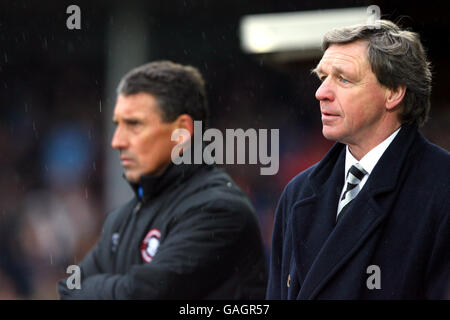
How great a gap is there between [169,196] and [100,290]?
0.55m

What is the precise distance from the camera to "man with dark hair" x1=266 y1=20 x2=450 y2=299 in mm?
2230

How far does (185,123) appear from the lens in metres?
3.44

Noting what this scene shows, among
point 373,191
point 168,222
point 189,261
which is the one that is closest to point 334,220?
point 373,191

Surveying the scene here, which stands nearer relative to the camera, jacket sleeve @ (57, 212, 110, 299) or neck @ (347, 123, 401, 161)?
neck @ (347, 123, 401, 161)

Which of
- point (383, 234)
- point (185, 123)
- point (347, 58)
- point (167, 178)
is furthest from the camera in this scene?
point (185, 123)

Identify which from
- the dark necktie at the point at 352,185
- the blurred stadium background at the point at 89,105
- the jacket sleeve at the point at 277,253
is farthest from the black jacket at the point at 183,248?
the blurred stadium background at the point at 89,105

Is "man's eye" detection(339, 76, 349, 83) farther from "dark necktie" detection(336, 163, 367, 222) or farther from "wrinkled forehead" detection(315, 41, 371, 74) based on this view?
"dark necktie" detection(336, 163, 367, 222)

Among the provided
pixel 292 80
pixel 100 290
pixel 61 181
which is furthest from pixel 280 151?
pixel 100 290

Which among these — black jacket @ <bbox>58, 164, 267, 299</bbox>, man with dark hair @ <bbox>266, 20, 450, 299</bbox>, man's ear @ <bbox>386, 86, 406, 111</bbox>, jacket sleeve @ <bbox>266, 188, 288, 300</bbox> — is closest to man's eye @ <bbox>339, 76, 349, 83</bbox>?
man with dark hair @ <bbox>266, 20, 450, 299</bbox>

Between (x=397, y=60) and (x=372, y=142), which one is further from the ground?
(x=397, y=60)

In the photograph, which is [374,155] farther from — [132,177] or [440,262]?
[132,177]

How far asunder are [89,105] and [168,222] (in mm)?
6414

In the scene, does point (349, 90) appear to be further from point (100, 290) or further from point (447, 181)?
point (100, 290)

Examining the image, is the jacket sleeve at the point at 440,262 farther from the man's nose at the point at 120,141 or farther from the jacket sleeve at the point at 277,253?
the man's nose at the point at 120,141
